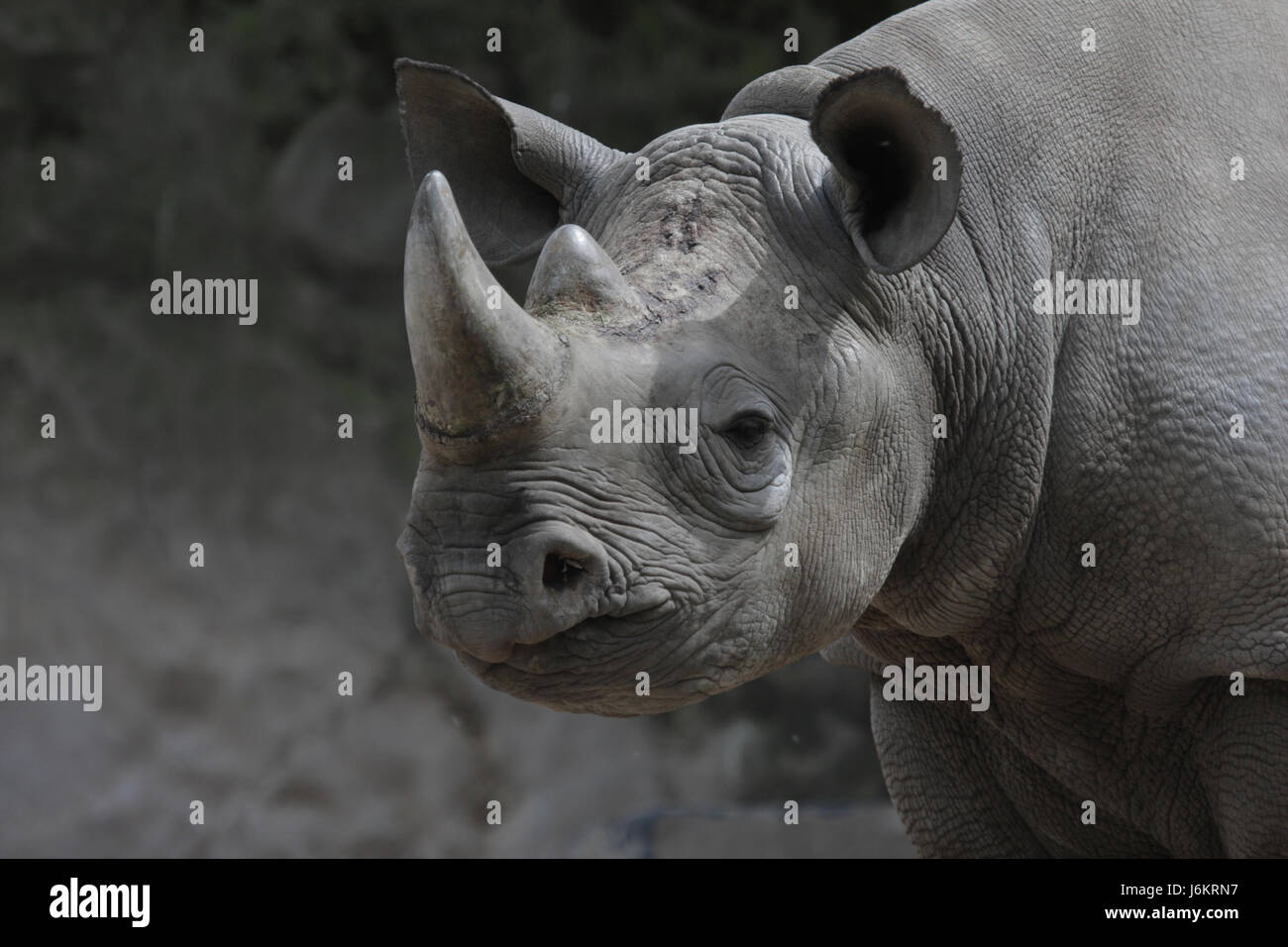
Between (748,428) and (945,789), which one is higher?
(748,428)

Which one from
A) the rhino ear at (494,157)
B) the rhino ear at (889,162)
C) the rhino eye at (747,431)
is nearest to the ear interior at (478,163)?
the rhino ear at (494,157)

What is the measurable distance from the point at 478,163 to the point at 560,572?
1.15 meters

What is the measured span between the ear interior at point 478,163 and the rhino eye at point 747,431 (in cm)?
78

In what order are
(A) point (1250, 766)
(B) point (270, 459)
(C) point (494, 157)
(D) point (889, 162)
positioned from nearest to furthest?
(D) point (889, 162)
(A) point (1250, 766)
(C) point (494, 157)
(B) point (270, 459)

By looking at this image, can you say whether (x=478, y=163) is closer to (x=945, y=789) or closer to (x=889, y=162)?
(x=889, y=162)

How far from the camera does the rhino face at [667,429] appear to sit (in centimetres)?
221

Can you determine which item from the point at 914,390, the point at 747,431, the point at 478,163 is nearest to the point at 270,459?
the point at 478,163

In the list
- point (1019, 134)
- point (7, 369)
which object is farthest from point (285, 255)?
point (1019, 134)

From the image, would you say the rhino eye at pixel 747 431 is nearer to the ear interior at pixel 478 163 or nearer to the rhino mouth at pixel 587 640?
the rhino mouth at pixel 587 640

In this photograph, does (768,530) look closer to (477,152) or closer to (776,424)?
(776,424)

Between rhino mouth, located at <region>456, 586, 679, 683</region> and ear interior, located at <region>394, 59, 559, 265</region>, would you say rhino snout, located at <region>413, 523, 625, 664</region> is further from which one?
ear interior, located at <region>394, 59, 559, 265</region>

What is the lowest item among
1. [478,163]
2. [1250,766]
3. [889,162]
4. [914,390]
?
[1250,766]

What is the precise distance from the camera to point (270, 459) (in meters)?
7.26

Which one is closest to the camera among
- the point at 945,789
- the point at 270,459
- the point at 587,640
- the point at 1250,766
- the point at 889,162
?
the point at 587,640
